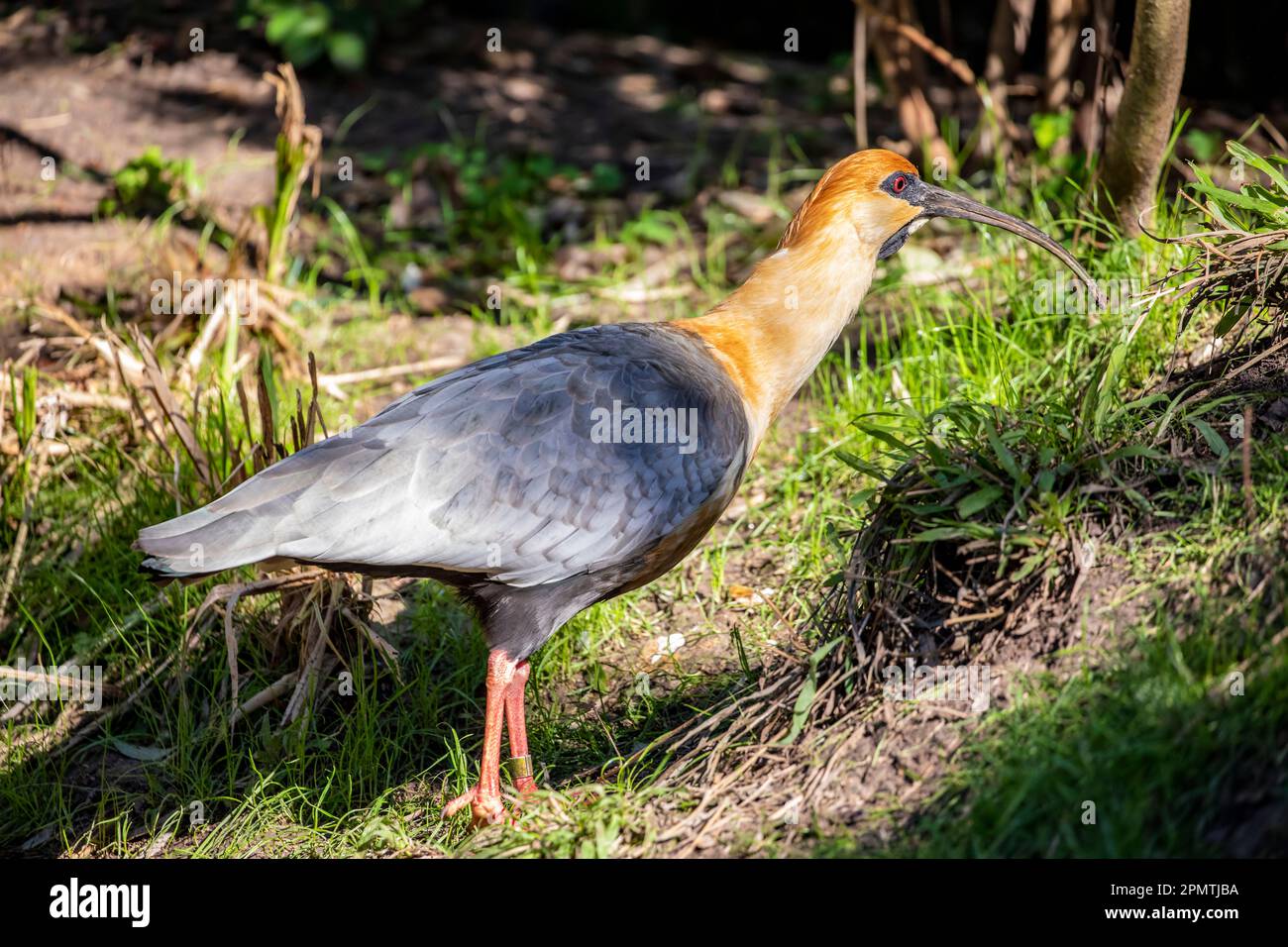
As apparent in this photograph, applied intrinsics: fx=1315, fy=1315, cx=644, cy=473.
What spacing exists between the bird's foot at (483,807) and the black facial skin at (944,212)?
225 cm

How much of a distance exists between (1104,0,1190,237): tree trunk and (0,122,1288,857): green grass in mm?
191

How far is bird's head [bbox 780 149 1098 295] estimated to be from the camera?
4441 mm

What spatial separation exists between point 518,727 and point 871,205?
6.87 ft

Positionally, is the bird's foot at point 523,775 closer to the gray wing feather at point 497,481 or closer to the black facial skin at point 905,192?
the gray wing feather at point 497,481

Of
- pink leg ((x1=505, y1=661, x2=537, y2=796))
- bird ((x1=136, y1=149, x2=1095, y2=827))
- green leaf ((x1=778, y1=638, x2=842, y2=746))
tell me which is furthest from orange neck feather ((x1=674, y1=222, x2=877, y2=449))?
pink leg ((x1=505, y1=661, x2=537, y2=796))

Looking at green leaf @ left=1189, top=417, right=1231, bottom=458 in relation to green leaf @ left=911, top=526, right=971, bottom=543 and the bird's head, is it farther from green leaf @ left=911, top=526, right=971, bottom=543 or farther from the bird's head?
the bird's head

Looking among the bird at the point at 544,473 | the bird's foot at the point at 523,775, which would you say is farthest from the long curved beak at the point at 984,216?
the bird's foot at the point at 523,775

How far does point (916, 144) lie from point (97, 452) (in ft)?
14.6

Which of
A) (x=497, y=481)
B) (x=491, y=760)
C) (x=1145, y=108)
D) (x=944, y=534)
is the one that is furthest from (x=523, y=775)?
(x=1145, y=108)

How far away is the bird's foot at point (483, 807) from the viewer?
3.89 metres

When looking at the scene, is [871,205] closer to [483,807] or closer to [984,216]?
[984,216]

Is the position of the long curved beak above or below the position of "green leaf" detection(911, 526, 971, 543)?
above
